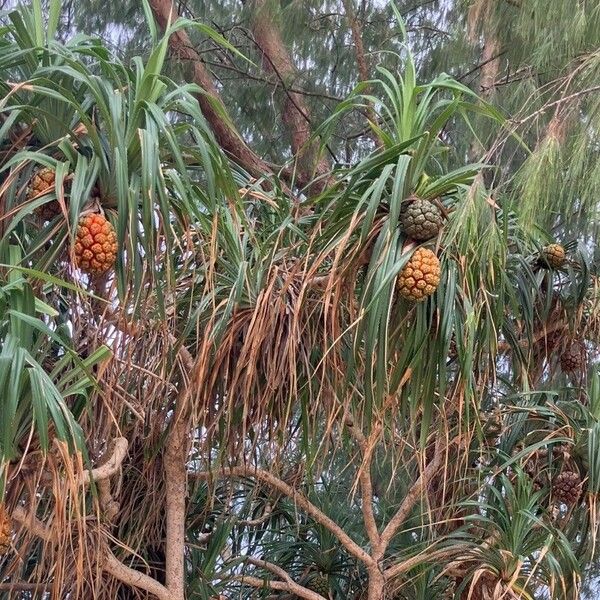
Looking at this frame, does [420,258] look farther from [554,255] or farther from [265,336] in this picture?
[554,255]

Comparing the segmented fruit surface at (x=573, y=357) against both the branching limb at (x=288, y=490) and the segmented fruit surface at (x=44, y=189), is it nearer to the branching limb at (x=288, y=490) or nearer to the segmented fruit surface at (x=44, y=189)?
the branching limb at (x=288, y=490)

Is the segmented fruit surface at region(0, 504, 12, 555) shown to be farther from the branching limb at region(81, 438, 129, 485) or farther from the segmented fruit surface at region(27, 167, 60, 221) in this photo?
the segmented fruit surface at region(27, 167, 60, 221)

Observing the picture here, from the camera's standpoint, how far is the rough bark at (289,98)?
3645mm

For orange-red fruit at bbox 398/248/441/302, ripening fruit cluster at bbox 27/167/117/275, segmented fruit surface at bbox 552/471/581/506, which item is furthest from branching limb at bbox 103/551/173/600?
segmented fruit surface at bbox 552/471/581/506

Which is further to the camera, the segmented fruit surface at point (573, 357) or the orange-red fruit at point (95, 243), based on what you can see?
the segmented fruit surface at point (573, 357)

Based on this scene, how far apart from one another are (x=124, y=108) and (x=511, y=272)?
1.32m

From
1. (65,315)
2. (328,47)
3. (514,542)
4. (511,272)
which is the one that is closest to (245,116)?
(328,47)

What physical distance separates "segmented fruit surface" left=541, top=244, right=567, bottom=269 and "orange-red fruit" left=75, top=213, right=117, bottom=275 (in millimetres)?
1513

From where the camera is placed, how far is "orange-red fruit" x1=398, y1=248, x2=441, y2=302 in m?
2.14

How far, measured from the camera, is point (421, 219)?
2.16 meters

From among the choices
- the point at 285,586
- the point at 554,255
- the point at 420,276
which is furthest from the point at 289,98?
the point at 285,586

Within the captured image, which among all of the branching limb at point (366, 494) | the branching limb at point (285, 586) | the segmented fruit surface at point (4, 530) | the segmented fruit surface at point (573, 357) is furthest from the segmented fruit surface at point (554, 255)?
the segmented fruit surface at point (4, 530)

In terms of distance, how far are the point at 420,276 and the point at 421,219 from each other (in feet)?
0.42

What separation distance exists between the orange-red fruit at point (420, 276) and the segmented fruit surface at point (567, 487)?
880mm
